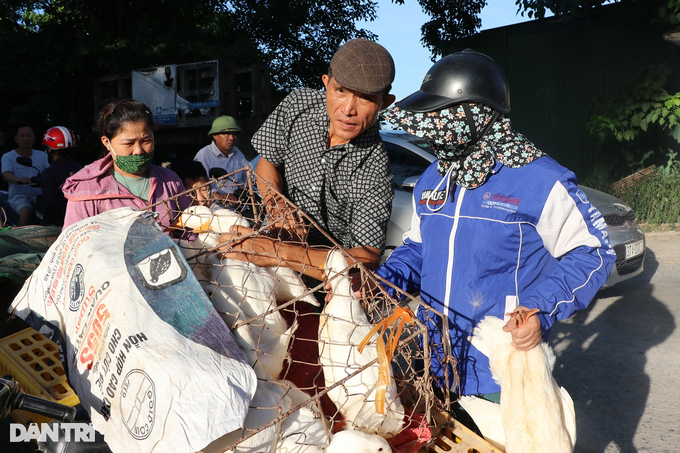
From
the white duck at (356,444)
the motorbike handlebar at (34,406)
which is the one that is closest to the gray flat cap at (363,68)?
the white duck at (356,444)

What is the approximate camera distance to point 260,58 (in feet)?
42.5

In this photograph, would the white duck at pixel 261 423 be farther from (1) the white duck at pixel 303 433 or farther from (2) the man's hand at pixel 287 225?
(2) the man's hand at pixel 287 225

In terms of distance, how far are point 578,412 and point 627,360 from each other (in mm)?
1003

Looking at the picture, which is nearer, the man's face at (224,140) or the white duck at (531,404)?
the white duck at (531,404)

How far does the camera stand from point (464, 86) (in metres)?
1.77

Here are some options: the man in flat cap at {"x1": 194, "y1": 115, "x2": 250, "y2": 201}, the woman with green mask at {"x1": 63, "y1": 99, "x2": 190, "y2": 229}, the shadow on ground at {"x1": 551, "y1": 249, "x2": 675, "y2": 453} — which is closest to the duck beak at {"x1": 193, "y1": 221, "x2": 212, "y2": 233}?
the woman with green mask at {"x1": 63, "y1": 99, "x2": 190, "y2": 229}

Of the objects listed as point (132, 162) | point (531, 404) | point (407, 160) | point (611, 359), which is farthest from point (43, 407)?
point (407, 160)

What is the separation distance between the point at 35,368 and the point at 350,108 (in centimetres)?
134

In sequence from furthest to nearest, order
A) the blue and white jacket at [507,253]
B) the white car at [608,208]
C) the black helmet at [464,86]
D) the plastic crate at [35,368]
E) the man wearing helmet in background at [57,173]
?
the white car at [608,208], the man wearing helmet in background at [57,173], the black helmet at [464,86], the blue and white jacket at [507,253], the plastic crate at [35,368]

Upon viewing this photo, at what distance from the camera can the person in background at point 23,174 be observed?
6086 millimetres

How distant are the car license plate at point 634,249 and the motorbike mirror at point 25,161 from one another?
6.76 m

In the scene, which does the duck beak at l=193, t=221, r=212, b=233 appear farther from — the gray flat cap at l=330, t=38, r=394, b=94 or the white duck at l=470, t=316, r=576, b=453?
the white duck at l=470, t=316, r=576, b=453

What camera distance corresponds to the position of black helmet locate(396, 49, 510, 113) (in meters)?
A: 1.76

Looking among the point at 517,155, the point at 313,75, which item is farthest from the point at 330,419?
the point at 313,75
